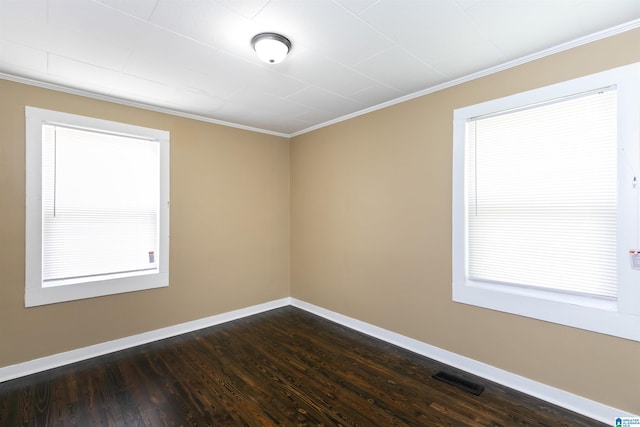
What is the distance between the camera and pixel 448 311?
281 centimetres

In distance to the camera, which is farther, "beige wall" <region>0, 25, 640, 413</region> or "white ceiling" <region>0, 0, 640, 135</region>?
"beige wall" <region>0, 25, 640, 413</region>

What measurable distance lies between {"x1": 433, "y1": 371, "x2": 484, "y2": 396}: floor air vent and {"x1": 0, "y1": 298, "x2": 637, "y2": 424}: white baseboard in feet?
0.57

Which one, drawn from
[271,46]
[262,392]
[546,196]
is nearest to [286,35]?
[271,46]

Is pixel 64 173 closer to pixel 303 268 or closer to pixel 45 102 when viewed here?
pixel 45 102

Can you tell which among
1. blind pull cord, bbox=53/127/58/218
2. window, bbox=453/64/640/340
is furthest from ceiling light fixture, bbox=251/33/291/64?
blind pull cord, bbox=53/127/58/218

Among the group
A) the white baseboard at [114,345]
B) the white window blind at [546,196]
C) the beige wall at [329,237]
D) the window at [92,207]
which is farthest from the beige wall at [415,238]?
the window at [92,207]

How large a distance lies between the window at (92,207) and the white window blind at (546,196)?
3.41m

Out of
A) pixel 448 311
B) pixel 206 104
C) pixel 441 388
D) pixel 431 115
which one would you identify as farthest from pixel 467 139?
pixel 206 104

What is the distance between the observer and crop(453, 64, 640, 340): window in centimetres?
197

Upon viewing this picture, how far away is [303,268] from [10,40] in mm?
3720

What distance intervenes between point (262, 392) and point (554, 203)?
9.07ft

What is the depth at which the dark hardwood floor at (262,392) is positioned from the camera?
6.88 feet

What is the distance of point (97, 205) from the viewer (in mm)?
3096

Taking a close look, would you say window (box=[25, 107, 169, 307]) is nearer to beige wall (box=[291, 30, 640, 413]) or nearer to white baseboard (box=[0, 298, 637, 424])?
white baseboard (box=[0, 298, 637, 424])
